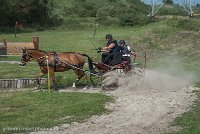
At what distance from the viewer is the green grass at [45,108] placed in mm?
11781

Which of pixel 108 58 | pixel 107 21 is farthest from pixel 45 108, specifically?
pixel 107 21

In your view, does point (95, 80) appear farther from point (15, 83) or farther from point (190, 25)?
point (190, 25)

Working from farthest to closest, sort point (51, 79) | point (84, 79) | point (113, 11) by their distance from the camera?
point (113, 11)
point (84, 79)
point (51, 79)

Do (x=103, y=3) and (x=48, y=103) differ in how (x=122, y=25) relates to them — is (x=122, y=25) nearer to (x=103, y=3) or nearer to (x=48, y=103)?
(x=103, y=3)

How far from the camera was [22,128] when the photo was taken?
11102 millimetres

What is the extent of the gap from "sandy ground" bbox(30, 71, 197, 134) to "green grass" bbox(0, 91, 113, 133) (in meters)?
0.42

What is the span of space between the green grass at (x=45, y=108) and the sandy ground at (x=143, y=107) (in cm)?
42

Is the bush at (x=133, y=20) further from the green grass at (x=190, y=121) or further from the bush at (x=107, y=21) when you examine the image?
the green grass at (x=190, y=121)

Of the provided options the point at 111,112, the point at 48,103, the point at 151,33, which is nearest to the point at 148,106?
the point at 111,112

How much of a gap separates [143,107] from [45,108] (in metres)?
2.75

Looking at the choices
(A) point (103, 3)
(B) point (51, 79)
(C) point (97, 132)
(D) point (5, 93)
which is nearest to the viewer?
(C) point (97, 132)

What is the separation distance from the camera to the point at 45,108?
13.4 metres

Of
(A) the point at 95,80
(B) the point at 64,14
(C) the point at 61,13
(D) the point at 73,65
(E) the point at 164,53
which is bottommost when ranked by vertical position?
(A) the point at 95,80

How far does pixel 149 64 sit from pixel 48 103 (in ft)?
37.6
